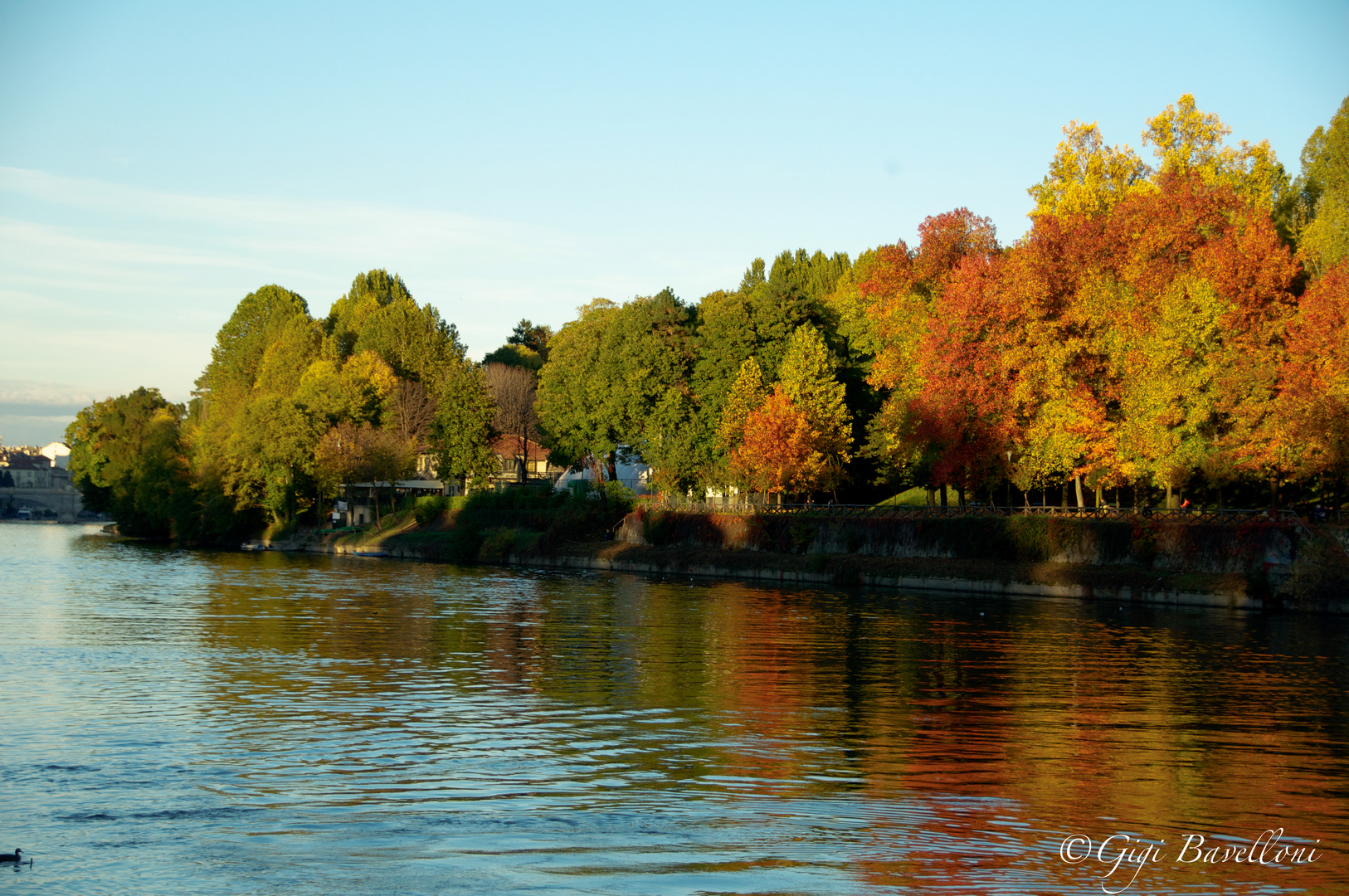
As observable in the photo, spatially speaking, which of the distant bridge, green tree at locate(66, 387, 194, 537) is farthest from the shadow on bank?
the distant bridge

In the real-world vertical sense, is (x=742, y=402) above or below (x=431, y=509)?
above

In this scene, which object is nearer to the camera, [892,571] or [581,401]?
Result: [892,571]

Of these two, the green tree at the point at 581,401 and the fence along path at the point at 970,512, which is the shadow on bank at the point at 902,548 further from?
the green tree at the point at 581,401

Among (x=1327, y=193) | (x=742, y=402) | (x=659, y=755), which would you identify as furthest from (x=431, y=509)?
(x=659, y=755)

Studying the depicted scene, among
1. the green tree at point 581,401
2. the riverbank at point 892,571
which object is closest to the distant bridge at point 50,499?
the green tree at point 581,401

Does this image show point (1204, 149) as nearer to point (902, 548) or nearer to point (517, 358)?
point (902, 548)

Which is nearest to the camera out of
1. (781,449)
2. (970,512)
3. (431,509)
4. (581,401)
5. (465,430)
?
(970,512)

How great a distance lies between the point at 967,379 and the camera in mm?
54469

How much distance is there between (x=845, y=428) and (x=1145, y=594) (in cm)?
2442

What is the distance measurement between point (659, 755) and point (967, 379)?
40.7m

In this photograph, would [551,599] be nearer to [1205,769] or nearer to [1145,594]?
[1145,594]

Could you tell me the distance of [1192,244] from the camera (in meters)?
48.9

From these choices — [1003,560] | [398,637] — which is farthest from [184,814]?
[1003,560]

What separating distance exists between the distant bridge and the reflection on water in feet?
545
